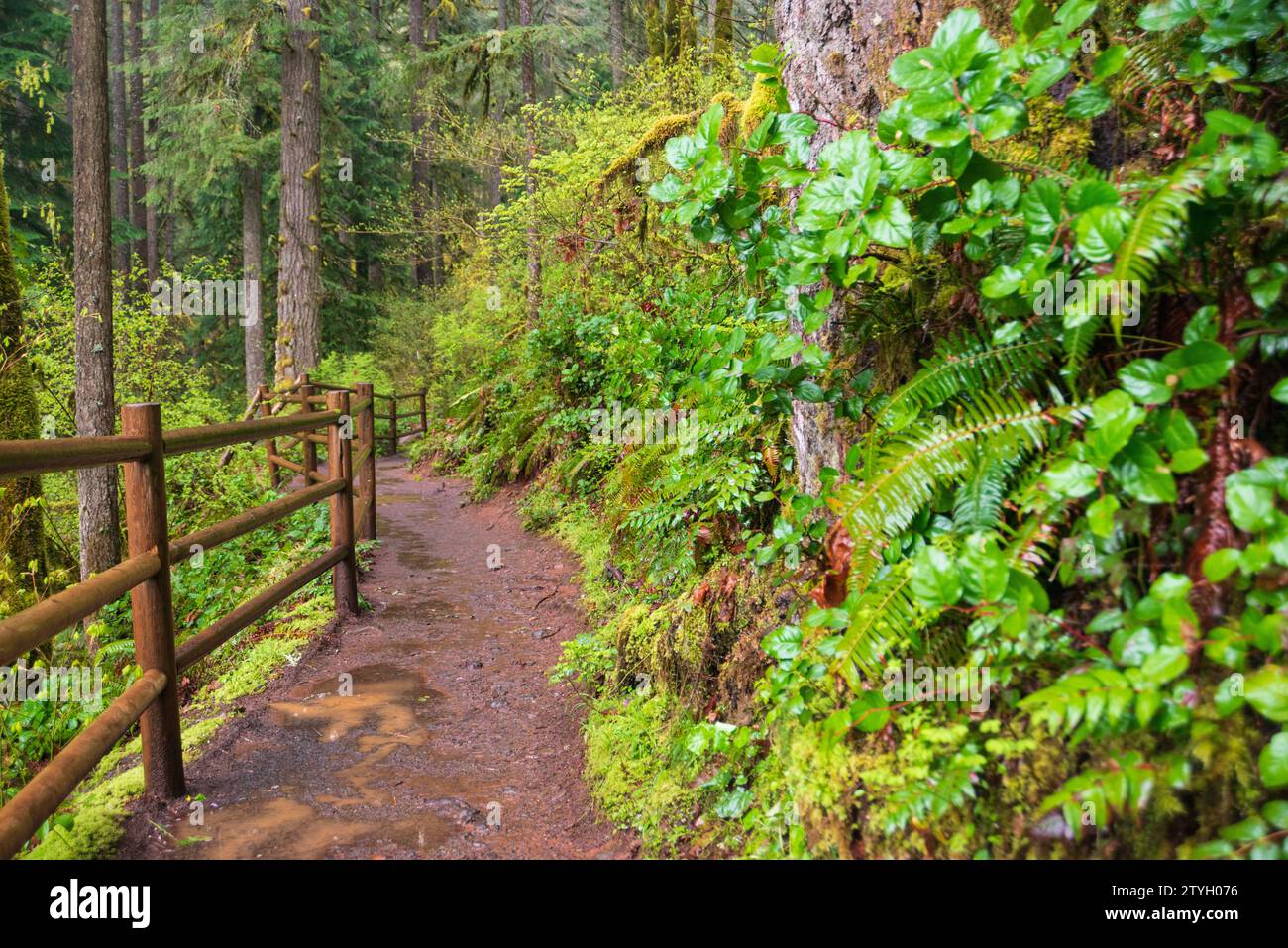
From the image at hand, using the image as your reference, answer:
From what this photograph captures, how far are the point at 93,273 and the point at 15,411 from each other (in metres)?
1.65

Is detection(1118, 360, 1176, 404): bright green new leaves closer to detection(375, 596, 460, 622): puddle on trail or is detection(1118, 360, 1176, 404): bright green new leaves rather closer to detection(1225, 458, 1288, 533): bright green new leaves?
detection(1225, 458, 1288, 533): bright green new leaves

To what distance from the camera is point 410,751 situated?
394cm

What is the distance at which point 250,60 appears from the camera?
15.0 meters

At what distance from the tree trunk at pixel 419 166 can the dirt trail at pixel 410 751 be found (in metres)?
12.3

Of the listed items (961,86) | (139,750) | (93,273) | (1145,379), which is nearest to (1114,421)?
(1145,379)

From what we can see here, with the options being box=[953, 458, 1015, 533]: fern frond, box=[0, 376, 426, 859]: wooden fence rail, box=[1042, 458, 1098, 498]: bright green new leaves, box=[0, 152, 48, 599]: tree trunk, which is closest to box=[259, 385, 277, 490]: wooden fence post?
box=[0, 152, 48, 599]: tree trunk

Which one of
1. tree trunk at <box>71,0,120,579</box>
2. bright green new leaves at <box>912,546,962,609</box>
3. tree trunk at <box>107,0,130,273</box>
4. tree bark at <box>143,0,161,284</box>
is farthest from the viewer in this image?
tree bark at <box>143,0,161,284</box>

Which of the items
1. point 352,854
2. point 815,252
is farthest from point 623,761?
point 815,252

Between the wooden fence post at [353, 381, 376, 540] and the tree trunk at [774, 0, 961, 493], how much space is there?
5.82m

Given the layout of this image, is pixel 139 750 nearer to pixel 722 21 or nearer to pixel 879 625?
pixel 879 625

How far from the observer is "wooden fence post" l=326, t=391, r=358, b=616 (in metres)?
5.84

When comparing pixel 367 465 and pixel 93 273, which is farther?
pixel 367 465

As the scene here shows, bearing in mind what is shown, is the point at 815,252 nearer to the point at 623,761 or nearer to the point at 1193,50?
the point at 1193,50

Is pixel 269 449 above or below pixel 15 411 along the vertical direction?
below
